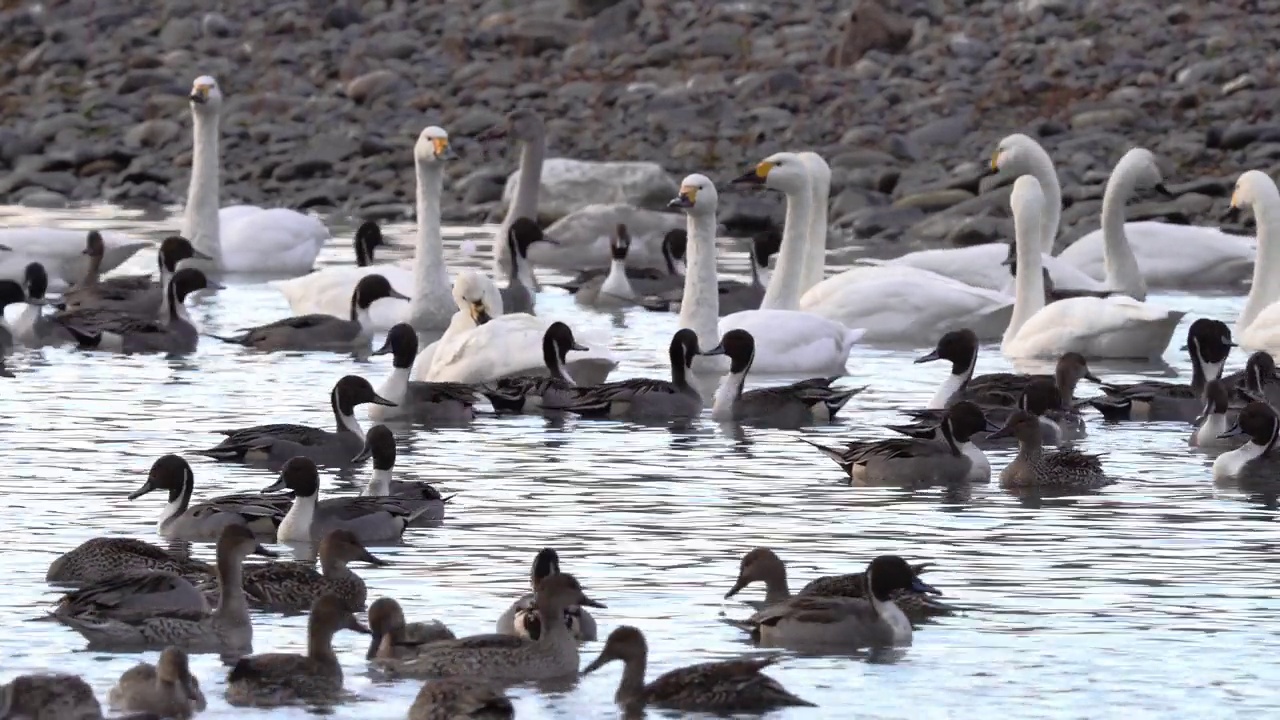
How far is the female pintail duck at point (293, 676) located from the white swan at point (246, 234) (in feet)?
54.7

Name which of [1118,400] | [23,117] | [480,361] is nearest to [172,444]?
[480,361]

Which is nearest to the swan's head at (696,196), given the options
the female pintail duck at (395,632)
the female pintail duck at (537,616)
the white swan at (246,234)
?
the white swan at (246,234)

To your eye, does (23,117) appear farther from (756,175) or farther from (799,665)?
(799,665)

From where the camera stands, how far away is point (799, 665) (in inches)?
389

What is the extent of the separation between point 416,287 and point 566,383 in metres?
5.00

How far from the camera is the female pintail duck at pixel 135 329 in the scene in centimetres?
2006

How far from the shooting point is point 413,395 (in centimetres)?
1652

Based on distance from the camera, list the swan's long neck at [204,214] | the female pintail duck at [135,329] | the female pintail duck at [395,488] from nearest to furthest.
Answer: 1. the female pintail duck at [395,488]
2. the female pintail duck at [135,329]
3. the swan's long neck at [204,214]

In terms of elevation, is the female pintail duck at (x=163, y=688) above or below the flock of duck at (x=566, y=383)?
below

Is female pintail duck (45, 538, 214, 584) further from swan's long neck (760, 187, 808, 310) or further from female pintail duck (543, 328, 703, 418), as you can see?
swan's long neck (760, 187, 808, 310)

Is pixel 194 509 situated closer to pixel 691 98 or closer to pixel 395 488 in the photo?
pixel 395 488

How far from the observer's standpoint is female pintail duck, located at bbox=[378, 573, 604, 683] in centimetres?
934

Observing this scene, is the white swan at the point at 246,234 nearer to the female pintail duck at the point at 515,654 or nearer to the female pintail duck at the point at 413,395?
the female pintail duck at the point at 413,395

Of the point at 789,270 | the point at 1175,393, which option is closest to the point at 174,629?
the point at 1175,393
